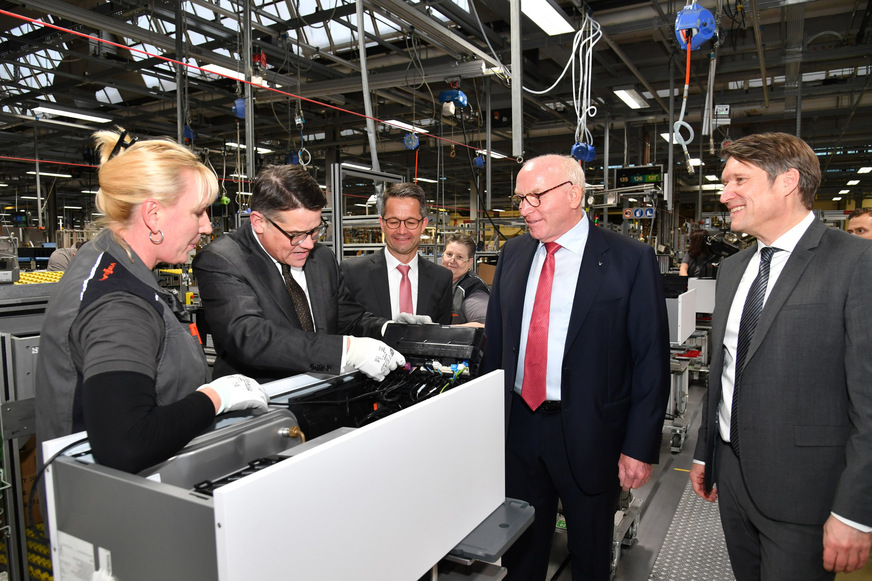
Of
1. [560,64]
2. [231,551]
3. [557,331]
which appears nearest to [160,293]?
[231,551]

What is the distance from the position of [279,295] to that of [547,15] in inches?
117

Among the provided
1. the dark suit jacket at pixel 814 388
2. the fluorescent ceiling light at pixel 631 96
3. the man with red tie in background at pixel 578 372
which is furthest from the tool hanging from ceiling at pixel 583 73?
the fluorescent ceiling light at pixel 631 96

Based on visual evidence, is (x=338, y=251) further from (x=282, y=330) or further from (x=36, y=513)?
(x=36, y=513)

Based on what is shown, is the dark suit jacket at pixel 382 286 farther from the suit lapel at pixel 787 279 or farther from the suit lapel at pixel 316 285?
the suit lapel at pixel 787 279

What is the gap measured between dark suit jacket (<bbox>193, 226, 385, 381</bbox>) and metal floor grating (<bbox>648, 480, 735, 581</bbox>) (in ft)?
5.72

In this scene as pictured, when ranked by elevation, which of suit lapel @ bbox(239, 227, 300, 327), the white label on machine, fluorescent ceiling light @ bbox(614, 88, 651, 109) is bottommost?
the white label on machine

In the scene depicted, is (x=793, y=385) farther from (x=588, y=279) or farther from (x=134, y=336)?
(x=134, y=336)

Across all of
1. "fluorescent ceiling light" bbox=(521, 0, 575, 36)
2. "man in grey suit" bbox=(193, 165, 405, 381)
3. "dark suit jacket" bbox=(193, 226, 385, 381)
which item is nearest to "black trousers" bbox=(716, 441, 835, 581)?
"man in grey suit" bbox=(193, 165, 405, 381)

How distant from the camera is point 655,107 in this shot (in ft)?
26.7

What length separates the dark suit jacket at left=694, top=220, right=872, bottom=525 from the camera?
1188mm

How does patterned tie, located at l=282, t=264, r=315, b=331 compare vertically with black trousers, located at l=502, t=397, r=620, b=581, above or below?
above

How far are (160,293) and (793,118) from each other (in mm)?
10654

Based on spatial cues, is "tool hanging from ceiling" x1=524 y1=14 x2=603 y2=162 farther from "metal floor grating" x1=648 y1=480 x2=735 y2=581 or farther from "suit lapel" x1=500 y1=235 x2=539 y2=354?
"metal floor grating" x1=648 y1=480 x2=735 y2=581

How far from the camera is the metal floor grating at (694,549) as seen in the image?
236 centimetres
